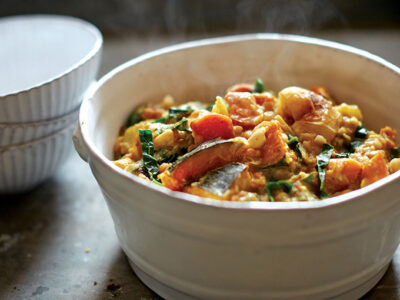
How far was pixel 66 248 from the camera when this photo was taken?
→ 5.81 ft

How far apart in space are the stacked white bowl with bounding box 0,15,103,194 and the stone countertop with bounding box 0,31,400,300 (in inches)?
4.7

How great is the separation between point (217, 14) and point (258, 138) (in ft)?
7.26

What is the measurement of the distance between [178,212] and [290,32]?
96.0 inches

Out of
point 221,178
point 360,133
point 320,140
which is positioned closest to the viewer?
point 221,178

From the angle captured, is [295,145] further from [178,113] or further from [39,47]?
[39,47]

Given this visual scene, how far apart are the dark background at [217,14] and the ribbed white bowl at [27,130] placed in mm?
1744

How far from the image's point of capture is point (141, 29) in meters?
3.46

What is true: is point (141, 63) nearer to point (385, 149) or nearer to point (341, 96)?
point (341, 96)

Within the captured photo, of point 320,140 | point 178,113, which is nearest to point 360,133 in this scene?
point 320,140

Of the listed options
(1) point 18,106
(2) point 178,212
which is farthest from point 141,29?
(2) point 178,212

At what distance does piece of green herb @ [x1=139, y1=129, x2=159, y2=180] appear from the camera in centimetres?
153

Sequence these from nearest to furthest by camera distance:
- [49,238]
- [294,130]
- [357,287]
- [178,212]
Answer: [178,212] < [357,287] < [294,130] < [49,238]

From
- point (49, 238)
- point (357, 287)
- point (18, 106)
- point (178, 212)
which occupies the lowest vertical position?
point (49, 238)

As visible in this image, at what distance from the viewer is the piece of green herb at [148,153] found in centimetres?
153
